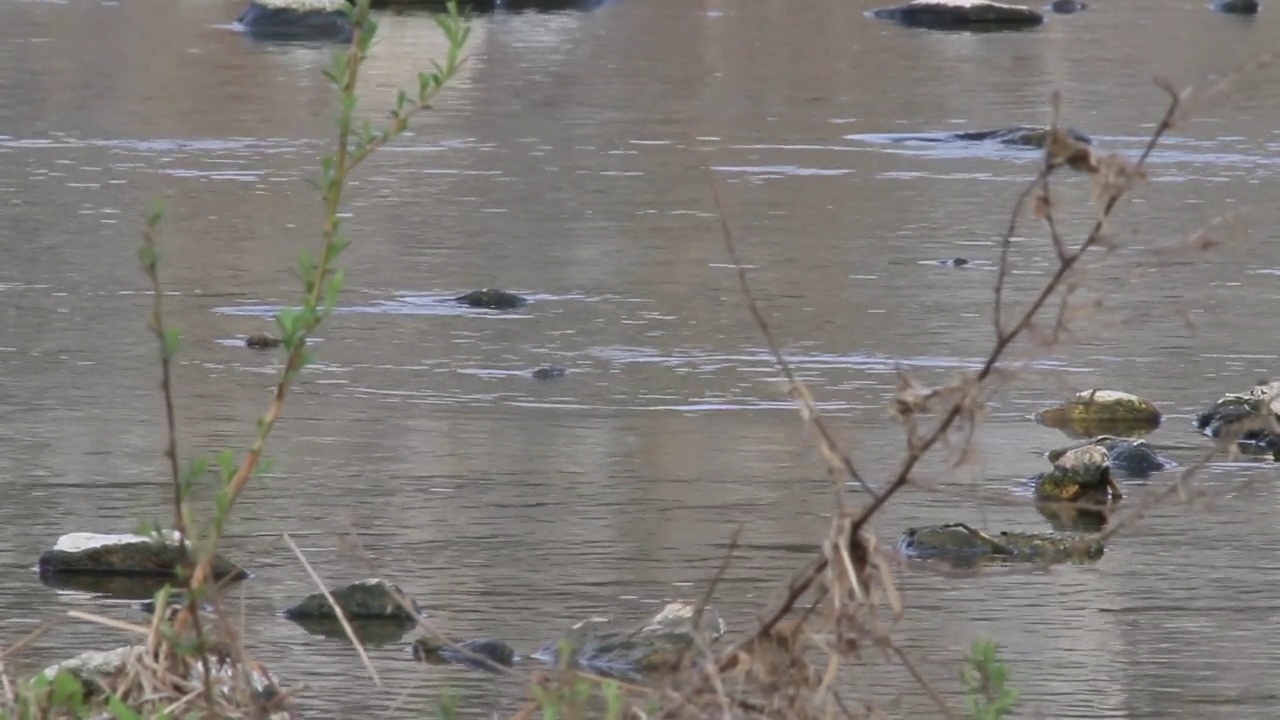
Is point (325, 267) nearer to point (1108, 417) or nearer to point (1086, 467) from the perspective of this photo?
point (1086, 467)

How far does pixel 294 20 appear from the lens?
21641 millimetres

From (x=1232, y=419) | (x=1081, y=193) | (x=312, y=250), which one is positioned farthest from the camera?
(x=1081, y=193)

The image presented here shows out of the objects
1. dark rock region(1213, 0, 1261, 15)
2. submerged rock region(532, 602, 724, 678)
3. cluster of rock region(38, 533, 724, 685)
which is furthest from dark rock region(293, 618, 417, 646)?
dark rock region(1213, 0, 1261, 15)

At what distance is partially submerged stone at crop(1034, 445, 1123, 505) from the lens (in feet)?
21.4

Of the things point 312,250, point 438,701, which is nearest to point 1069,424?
point 438,701

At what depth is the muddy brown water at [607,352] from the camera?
543 centimetres

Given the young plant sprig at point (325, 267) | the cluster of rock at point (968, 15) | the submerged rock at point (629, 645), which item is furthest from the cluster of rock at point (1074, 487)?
the cluster of rock at point (968, 15)

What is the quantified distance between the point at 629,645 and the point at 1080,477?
6.21 ft

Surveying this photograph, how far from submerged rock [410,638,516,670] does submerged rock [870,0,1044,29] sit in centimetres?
1863

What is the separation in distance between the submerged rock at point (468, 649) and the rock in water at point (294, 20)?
53.7 ft

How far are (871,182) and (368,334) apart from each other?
4338mm

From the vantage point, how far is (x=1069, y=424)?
743cm

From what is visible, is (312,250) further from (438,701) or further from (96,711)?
(96,711)

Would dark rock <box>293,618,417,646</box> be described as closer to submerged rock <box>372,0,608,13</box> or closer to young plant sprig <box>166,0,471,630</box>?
young plant sprig <box>166,0,471,630</box>
